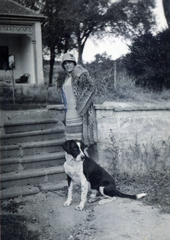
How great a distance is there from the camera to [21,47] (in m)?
6.03

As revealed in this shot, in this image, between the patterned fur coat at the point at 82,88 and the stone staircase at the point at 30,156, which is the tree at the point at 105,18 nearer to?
the patterned fur coat at the point at 82,88

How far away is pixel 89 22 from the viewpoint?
196 inches

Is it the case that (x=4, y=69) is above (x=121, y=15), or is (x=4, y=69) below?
below

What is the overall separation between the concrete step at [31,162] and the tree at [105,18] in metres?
2.30

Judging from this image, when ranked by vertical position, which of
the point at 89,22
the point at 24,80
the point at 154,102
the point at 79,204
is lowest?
the point at 79,204

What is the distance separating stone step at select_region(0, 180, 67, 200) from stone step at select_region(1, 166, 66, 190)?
78 mm

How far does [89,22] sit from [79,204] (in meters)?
3.59

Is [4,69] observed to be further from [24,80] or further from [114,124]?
[114,124]

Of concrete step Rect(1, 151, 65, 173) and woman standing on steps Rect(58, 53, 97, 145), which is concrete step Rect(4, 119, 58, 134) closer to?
concrete step Rect(1, 151, 65, 173)

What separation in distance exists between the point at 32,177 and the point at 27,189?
0.23 meters

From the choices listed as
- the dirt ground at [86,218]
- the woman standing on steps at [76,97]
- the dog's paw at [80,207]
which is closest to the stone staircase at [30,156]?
the dirt ground at [86,218]

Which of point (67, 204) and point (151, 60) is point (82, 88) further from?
point (151, 60)

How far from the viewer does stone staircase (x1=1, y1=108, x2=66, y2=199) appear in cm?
370

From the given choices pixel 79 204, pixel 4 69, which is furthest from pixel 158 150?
pixel 4 69
